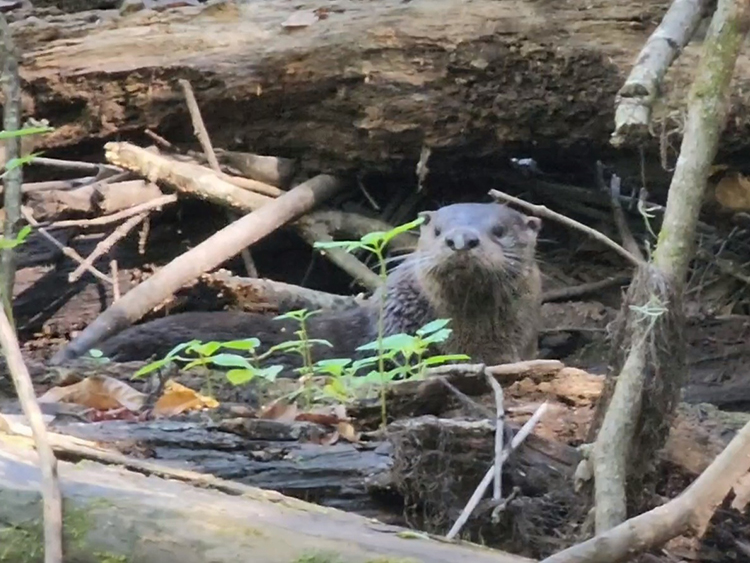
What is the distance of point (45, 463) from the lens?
167 centimetres

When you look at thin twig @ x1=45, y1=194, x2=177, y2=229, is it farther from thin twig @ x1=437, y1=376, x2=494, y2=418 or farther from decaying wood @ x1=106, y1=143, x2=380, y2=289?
thin twig @ x1=437, y1=376, x2=494, y2=418

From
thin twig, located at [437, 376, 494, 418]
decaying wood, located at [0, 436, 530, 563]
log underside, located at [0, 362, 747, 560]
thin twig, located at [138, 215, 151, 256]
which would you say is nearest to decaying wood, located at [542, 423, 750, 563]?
decaying wood, located at [0, 436, 530, 563]

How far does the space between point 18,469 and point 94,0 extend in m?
4.10

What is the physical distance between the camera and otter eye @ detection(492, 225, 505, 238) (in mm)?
4223

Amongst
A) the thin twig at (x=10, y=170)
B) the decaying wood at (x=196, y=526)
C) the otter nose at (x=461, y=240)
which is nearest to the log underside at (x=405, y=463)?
the decaying wood at (x=196, y=526)

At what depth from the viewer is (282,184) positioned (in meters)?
Result: 4.90

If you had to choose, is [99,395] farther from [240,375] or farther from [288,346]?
[288,346]

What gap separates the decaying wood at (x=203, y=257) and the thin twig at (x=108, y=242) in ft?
0.64

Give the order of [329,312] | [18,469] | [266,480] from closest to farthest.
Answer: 1. [18,469]
2. [266,480]
3. [329,312]

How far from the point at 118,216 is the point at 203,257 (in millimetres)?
387

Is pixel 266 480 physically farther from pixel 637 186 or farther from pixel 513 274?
pixel 637 186

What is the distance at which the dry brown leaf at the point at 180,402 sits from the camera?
2750 millimetres

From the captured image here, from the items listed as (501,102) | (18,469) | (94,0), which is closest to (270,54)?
(501,102)

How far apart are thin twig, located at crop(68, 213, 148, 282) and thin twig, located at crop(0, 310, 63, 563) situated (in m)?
2.42
